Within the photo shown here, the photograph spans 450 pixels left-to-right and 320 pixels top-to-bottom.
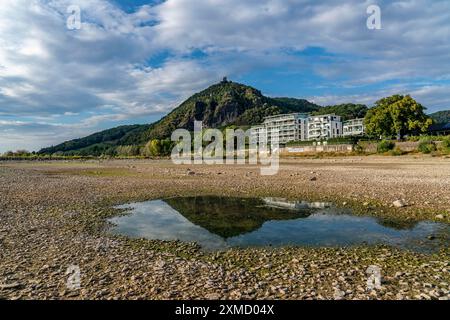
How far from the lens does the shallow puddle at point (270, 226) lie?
44.8ft

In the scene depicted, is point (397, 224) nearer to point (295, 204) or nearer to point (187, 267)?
point (295, 204)

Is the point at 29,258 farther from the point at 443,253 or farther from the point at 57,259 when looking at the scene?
the point at 443,253

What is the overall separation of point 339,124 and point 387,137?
78081mm

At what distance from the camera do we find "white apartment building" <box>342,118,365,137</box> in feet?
540

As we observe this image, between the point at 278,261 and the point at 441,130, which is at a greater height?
the point at 441,130

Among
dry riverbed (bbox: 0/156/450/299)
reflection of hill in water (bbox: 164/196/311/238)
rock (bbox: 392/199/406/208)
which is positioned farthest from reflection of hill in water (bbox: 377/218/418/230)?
reflection of hill in water (bbox: 164/196/311/238)

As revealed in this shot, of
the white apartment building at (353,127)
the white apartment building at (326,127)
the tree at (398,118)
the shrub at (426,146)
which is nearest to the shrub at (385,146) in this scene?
the shrub at (426,146)

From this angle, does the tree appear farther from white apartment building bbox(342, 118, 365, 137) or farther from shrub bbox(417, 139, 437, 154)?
white apartment building bbox(342, 118, 365, 137)

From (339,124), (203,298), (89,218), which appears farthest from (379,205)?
(339,124)

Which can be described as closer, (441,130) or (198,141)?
(441,130)

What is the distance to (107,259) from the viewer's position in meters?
11.3

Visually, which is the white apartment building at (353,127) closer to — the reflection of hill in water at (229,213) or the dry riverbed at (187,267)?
the reflection of hill in water at (229,213)

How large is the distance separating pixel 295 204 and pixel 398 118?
8831cm

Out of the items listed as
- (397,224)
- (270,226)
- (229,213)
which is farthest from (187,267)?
(397,224)
